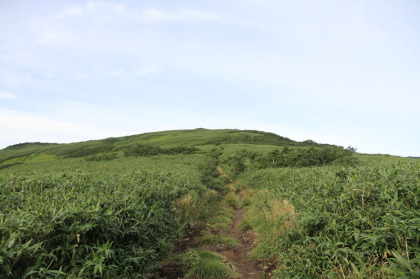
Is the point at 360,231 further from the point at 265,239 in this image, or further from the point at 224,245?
the point at 224,245

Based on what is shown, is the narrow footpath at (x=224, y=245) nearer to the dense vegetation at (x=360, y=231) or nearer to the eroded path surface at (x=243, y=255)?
the eroded path surface at (x=243, y=255)

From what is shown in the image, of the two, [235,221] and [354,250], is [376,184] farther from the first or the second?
[235,221]

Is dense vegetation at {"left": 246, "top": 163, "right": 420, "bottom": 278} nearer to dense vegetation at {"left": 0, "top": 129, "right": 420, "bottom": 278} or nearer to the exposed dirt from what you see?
dense vegetation at {"left": 0, "top": 129, "right": 420, "bottom": 278}

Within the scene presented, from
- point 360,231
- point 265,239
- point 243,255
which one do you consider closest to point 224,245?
point 243,255

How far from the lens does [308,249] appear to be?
180 inches

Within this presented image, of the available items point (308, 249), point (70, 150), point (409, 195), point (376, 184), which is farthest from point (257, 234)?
point (70, 150)

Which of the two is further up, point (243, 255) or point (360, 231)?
point (360, 231)

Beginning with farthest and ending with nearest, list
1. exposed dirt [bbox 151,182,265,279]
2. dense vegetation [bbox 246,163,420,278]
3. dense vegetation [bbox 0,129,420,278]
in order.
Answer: exposed dirt [bbox 151,182,265,279], dense vegetation [bbox 246,163,420,278], dense vegetation [bbox 0,129,420,278]

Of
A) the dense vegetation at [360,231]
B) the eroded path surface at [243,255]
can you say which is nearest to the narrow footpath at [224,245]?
the eroded path surface at [243,255]

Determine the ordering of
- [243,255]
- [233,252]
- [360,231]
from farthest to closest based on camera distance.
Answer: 1. [233,252]
2. [243,255]
3. [360,231]

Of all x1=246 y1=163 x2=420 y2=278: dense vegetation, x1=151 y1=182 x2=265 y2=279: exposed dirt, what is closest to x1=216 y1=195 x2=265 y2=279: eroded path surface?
x1=151 y1=182 x2=265 y2=279: exposed dirt

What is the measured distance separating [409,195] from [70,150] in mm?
104695

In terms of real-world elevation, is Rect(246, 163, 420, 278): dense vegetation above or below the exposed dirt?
above

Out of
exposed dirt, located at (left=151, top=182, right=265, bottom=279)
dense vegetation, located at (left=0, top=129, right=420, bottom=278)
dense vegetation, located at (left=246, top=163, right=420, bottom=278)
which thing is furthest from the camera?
exposed dirt, located at (left=151, top=182, right=265, bottom=279)
